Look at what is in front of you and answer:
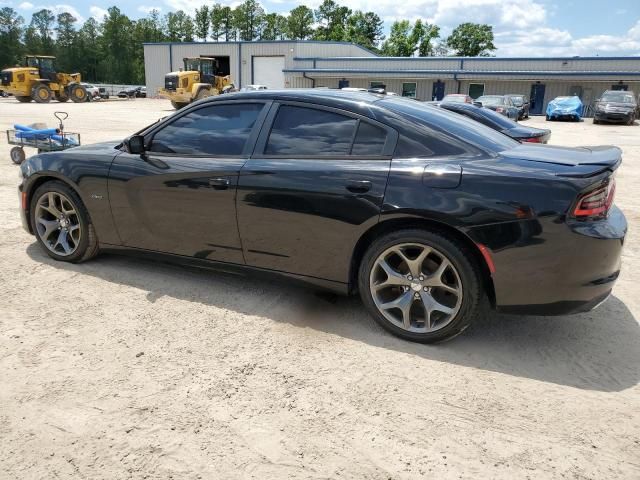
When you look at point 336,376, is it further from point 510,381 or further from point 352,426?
point 510,381

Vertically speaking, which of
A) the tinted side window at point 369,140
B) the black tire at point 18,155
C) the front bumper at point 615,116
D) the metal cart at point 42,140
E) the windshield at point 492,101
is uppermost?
the windshield at point 492,101

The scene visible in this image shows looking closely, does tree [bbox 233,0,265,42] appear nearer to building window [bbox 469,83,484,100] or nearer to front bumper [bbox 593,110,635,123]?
building window [bbox 469,83,484,100]

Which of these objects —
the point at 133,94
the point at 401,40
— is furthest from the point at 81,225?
the point at 401,40

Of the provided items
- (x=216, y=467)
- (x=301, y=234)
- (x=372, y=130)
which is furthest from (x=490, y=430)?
(x=372, y=130)

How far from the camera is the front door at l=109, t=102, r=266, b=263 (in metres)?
3.71

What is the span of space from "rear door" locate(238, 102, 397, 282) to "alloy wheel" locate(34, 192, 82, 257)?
1.76 meters

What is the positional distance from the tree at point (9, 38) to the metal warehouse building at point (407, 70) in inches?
2465

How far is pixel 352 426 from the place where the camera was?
249 cm

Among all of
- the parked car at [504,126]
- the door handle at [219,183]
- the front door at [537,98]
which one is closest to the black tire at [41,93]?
the parked car at [504,126]

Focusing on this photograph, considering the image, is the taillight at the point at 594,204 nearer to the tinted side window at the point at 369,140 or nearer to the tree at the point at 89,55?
the tinted side window at the point at 369,140

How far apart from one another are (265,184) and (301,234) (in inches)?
16.8

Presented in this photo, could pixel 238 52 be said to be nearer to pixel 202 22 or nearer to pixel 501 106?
pixel 501 106

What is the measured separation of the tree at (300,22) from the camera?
108188 millimetres

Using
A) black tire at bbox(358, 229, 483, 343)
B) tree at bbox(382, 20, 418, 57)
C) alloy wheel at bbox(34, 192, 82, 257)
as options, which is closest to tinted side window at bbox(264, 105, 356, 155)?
black tire at bbox(358, 229, 483, 343)
